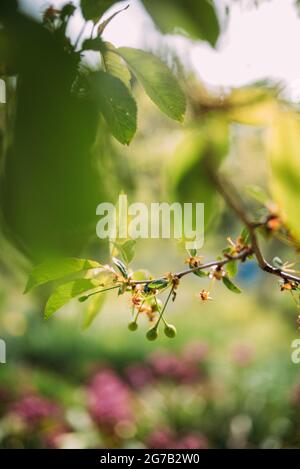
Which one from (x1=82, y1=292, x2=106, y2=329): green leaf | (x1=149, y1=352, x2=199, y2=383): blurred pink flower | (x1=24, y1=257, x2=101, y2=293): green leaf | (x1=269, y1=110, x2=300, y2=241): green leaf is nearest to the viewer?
(x1=269, y1=110, x2=300, y2=241): green leaf

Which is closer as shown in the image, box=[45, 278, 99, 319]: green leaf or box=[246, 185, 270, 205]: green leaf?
box=[246, 185, 270, 205]: green leaf

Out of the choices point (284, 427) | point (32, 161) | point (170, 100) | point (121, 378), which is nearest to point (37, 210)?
point (32, 161)

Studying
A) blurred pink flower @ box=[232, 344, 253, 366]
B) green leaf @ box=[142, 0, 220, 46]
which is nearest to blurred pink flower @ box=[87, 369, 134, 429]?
blurred pink flower @ box=[232, 344, 253, 366]

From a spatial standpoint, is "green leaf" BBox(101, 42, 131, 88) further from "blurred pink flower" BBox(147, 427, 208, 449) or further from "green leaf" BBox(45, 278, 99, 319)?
"blurred pink flower" BBox(147, 427, 208, 449)

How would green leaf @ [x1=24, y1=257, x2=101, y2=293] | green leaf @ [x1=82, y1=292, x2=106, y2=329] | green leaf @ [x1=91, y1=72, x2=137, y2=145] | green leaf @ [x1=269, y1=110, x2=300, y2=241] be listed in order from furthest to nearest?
Answer: green leaf @ [x1=82, y1=292, x2=106, y2=329] < green leaf @ [x1=24, y1=257, x2=101, y2=293] < green leaf @ [x1=91, y1=72, x2=137, y2=145] < green leaf @ [x1=269, y1=110, x2=300, y2=241]

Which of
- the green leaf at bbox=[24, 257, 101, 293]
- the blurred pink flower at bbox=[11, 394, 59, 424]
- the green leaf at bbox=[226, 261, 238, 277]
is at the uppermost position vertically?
the green leaf at bbox=[24, 257, 101, 293]

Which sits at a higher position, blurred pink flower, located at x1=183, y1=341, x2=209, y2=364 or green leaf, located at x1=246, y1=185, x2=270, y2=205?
green leaf, located at x1=246, y1=185, x2=270, y2=205

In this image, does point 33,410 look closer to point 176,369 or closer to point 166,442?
point 166,442
